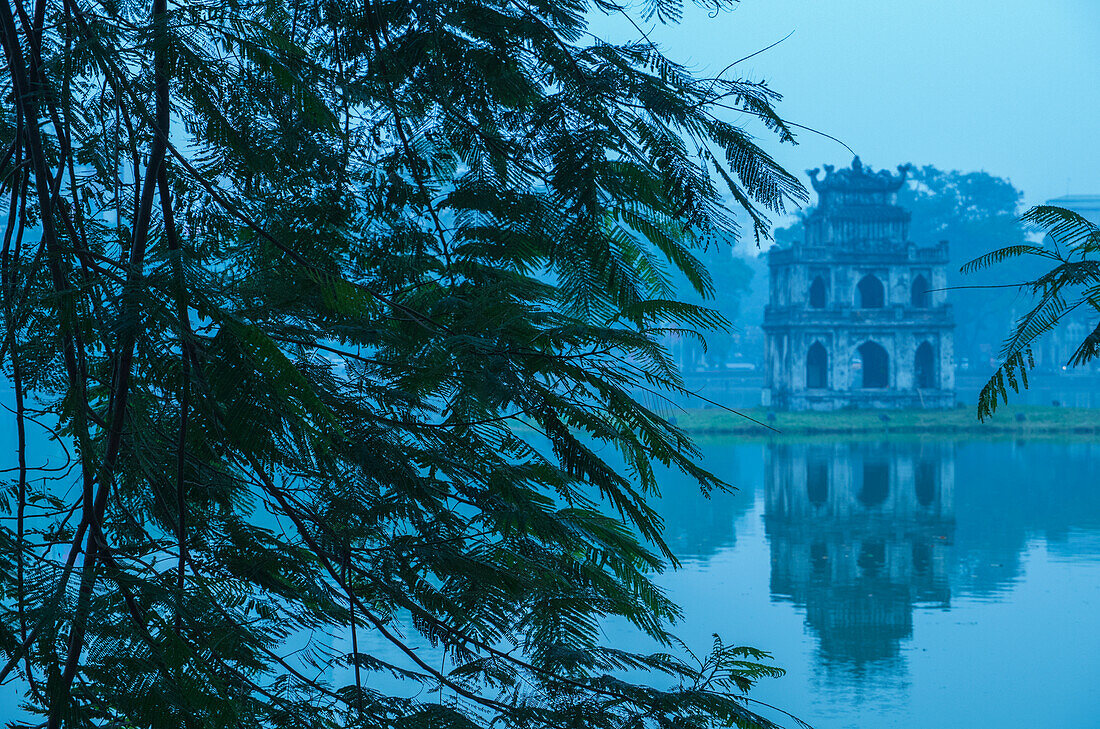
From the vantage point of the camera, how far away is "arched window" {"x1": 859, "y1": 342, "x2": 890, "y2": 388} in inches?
1252

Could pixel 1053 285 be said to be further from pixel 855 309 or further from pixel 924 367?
pixel 924 367

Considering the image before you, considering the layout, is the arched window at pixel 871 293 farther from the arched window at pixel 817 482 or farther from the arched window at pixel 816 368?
the arched window at pixel 817 482

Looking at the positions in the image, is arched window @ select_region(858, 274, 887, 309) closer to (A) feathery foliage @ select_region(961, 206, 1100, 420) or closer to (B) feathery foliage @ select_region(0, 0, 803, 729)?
(A) feathery foliage @ select_region(961, 206, 1100, 420)

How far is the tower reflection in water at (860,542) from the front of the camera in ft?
34.6

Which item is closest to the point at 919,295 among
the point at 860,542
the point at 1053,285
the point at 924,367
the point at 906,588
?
the point at 924,367

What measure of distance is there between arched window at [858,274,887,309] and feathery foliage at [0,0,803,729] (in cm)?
3023

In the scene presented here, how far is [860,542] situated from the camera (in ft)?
47.9

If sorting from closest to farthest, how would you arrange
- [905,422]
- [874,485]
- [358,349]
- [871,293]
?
[358,349]
[874,485]
[905,422]
[871,293]

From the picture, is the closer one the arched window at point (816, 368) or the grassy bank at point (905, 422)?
the grassy bank at point (905, 422)

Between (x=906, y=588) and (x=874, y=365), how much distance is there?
2127 centimetres

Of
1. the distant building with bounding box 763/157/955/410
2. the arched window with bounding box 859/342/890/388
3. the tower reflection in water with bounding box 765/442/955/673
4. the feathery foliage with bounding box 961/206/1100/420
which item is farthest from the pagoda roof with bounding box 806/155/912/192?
the feathery foliage with bounding box 961/206/1100/420

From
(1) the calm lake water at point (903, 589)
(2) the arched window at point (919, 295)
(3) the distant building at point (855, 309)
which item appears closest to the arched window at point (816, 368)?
(3) the distant building at point (855, 309)

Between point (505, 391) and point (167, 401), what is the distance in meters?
0.82

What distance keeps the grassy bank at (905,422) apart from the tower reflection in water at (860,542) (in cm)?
284
